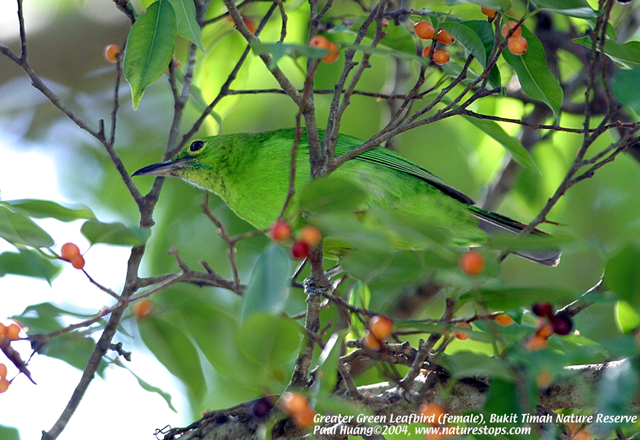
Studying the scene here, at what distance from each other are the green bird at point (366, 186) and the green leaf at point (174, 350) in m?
1.35

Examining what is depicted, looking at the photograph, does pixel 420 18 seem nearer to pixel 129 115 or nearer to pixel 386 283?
pixel 386 283

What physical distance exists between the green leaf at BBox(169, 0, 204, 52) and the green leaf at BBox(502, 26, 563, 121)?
1378mm

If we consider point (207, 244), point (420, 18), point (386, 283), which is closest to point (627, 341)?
point (386, 283)

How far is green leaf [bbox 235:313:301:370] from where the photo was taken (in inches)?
77.0

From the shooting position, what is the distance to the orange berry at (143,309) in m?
3.05

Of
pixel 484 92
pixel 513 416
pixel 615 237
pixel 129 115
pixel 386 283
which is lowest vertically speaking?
pixel 513 416

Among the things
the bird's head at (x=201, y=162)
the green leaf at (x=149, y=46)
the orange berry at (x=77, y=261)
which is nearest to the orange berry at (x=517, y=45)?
the green leaf at (x=149, y=46)

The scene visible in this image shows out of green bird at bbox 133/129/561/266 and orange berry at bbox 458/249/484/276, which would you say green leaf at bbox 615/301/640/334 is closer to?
orange berry at bbox 458/249/484/276

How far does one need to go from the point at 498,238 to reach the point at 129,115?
22.9ft

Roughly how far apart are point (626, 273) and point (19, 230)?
2217mm

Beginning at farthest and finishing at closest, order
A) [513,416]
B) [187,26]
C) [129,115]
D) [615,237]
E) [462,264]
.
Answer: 1. [129,115]
2. [615,237]
3. [187,26]
4. [513,416]
5. [462,264]

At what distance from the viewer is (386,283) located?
2.21m

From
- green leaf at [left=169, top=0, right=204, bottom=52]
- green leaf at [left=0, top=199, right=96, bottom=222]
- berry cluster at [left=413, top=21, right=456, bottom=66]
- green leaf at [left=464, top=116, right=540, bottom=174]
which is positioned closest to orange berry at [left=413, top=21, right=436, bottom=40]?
berry cluster at [left=413, top=21, right=456, bottom=66]

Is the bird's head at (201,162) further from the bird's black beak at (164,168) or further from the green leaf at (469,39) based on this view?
the green leaf at (469,39)
